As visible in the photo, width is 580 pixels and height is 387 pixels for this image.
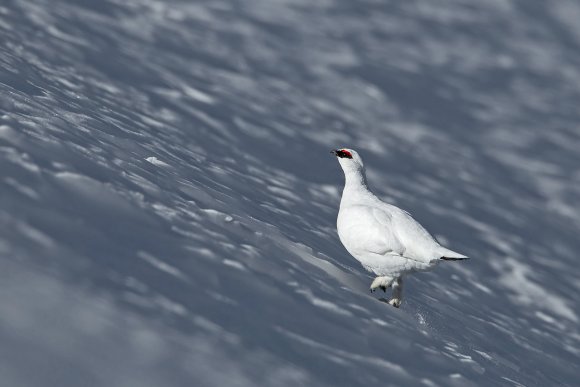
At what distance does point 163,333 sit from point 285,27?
424 inches

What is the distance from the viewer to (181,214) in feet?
15.3

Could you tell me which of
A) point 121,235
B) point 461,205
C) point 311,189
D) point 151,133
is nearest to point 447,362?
point 121,235

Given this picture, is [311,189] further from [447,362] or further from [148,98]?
[447,362]

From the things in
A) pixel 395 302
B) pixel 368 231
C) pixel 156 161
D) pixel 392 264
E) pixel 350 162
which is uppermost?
pixel 350 162

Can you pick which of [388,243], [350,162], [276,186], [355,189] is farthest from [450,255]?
[276,186]

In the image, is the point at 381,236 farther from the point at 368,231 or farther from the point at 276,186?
the point at 276,186

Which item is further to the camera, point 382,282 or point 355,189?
point 355,189

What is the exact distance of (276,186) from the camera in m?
7.93

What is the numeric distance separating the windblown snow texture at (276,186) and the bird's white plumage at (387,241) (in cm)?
23

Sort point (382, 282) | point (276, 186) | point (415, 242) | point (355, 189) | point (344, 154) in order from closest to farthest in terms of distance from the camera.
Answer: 1. point (415, 242)
2. point (382, 282)
3. point (355, 189)
4. point (344, 154)
5. point (276, 186)

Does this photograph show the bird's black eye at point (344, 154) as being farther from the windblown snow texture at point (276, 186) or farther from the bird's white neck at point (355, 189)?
the windblown snow texture at point (276, 186)

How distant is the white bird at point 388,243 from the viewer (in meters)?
4.82

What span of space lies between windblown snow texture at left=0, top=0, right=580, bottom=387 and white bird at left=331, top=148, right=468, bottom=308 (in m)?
0.19

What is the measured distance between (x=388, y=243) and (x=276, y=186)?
315cm
